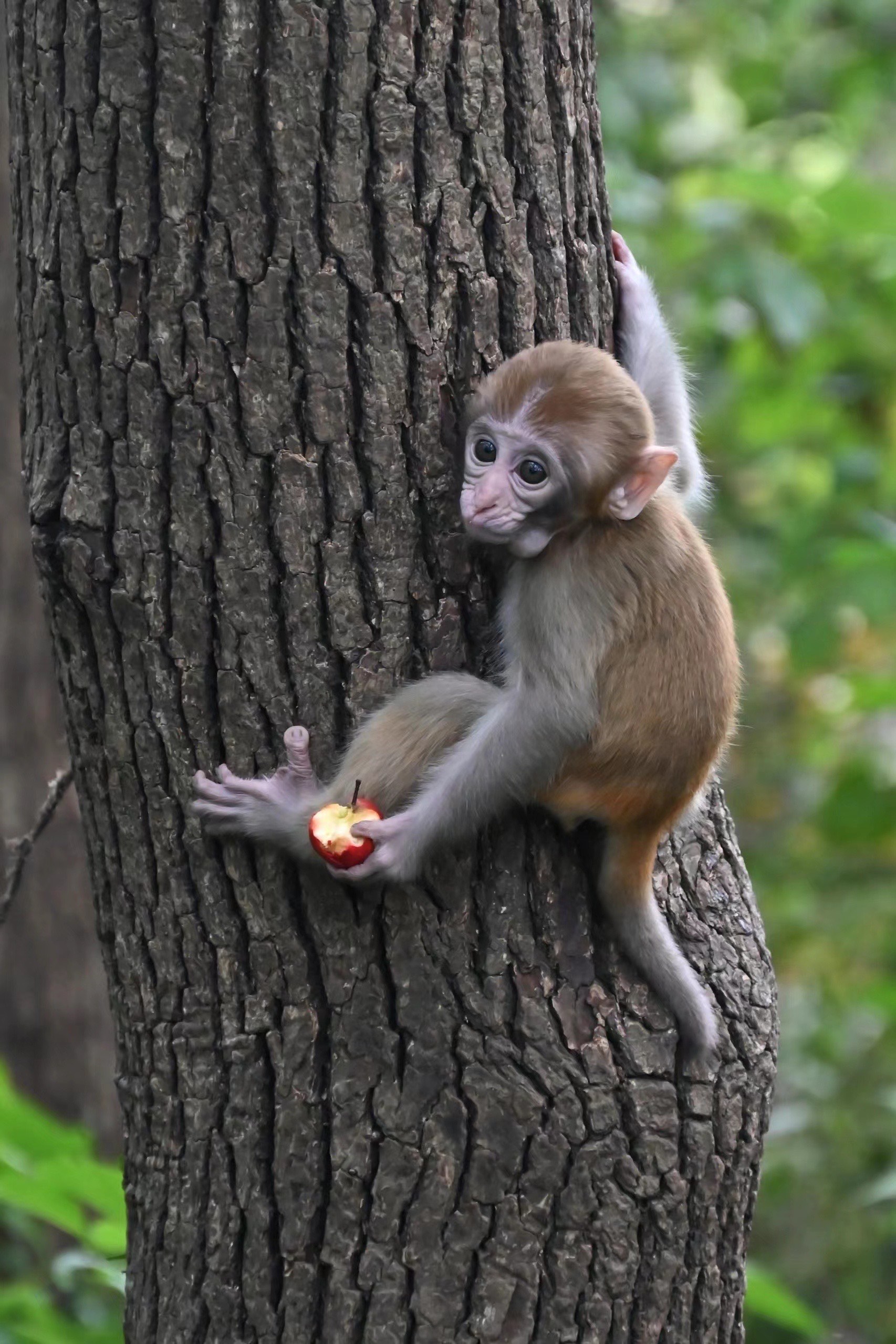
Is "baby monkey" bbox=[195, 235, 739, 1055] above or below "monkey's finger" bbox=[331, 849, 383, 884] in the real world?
above

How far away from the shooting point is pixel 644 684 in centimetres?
277

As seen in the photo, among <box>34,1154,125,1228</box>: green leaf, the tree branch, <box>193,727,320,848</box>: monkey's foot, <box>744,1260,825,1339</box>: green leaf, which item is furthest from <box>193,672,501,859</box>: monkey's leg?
<box>744,1260,825,1339</box>: green leaf

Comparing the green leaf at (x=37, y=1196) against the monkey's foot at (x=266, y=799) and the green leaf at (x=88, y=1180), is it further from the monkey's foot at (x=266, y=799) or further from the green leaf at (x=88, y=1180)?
the monkey's foot at (x=266, y=799)

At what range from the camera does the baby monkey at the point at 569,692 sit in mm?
2623

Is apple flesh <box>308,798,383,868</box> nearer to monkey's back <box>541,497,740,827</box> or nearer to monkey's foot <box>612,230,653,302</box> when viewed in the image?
monkey's back <box>541,497,740,827</box>

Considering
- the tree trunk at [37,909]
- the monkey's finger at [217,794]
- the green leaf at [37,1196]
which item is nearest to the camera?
the monkey's finger at [217,794]

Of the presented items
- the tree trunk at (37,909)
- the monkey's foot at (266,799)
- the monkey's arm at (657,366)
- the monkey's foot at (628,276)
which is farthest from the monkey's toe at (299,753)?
the tree trunk at (37,909)

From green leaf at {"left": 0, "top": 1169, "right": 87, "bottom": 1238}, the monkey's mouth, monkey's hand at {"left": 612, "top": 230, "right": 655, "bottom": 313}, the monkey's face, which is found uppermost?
monkey's hand at {"left": 612, "top": 230, "right": 655, "bottom": 313}

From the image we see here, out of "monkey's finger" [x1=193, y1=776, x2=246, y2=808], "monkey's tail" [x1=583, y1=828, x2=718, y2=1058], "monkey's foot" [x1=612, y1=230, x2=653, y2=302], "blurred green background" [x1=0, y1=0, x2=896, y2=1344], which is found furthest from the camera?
"blurred green background" [x1=0, y1=0, x2=896, y2=1344]

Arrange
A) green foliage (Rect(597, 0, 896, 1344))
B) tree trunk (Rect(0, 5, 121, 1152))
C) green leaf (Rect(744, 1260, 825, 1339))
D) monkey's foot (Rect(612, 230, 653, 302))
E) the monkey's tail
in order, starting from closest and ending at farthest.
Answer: the monkey's tail → monkey's foot (Rect(612, 230, 653, 302)) → green leaf (Rect(744, 1260, 825, 1339)) → green foliage (Rect(597, 0, 896, 1344)) → tree trunk (Rect(0, 5, 121, 1152))

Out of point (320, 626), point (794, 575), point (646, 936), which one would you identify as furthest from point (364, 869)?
point (794, 575)

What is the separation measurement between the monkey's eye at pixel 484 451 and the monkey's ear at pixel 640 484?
293mm

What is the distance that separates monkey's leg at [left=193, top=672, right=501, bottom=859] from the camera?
8.55 ft

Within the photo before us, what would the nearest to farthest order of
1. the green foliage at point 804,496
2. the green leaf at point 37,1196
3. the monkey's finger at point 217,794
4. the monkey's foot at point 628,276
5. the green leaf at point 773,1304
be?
the monkey's finger at point 217,794, the monkey's foot at point 628,276, the green leaf at point 37,1196, the green leaf at point 773,1304, the green foliage at point 804,496
